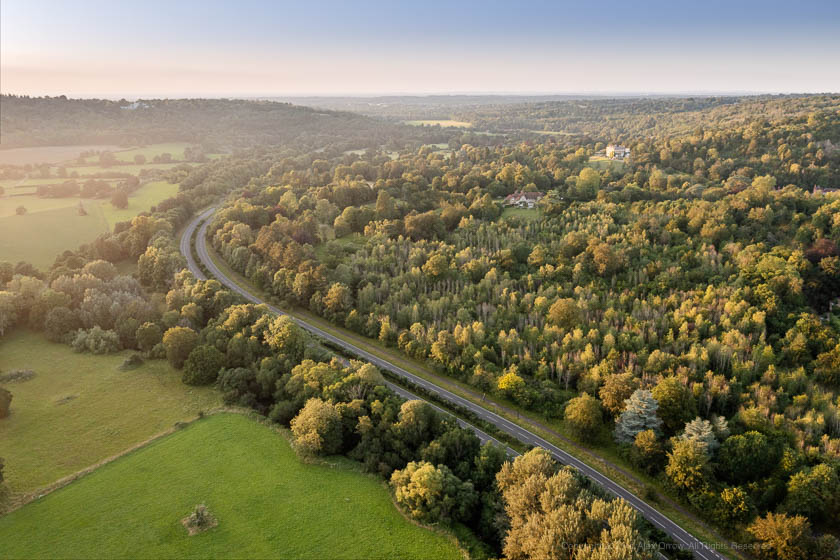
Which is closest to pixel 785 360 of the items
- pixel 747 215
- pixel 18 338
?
pixel 747 215

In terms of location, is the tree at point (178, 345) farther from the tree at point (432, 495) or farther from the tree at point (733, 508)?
the tree at point (733, 508)

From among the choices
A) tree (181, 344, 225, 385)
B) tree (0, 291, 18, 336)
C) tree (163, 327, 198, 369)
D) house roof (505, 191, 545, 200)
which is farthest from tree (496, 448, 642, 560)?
house roof (505, 191, 545, 200)

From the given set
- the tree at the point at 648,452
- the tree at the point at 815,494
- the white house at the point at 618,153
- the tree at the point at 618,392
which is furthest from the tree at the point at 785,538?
the white house at the point at 618,153

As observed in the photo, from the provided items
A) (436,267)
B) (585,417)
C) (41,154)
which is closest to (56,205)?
(41,154)

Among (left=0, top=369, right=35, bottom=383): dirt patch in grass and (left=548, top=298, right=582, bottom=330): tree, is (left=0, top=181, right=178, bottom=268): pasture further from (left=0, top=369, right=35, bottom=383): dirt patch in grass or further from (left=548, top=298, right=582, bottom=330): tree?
(left=548, top=298, right=582, bottom=330): tree

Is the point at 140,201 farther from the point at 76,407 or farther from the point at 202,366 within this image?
the point at 202,366
